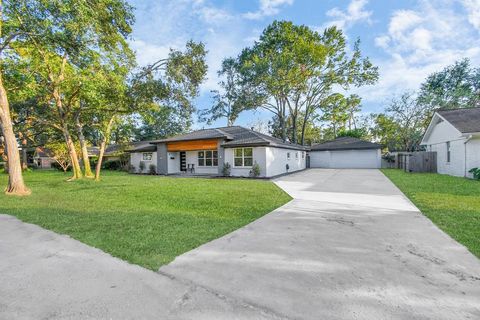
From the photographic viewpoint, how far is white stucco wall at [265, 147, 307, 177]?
15.5 m

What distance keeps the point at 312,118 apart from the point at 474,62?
2072 centimetres

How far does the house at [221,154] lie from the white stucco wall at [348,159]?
4.39 metres

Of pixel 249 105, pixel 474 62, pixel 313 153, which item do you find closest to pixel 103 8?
pixel 249 105

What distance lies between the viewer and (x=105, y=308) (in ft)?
7.04

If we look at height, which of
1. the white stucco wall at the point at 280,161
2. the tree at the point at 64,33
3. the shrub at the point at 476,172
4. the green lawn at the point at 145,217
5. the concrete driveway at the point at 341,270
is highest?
the tree at the point at 64,33

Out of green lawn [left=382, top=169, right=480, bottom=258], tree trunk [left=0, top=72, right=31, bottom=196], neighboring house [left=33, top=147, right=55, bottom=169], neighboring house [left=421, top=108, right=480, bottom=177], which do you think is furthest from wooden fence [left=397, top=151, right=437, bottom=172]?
neighboring house [left=33, top=147, right=55, bottom=169]

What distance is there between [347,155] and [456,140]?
35.3ft

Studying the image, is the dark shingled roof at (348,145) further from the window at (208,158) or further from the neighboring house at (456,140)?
the window at (208,158)

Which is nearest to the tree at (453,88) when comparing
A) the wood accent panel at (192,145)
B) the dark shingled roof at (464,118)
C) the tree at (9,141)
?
the dark shingled roof at (464,118)

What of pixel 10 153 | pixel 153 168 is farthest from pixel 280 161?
pixel 10 153

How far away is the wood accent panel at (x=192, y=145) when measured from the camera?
674 inches

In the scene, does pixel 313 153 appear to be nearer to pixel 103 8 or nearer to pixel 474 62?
pixel 103 8

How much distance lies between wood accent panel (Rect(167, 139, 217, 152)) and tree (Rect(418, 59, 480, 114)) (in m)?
24.7

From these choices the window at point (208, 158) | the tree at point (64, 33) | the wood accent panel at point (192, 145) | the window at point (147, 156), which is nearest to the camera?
the tree at point (64, 33)
